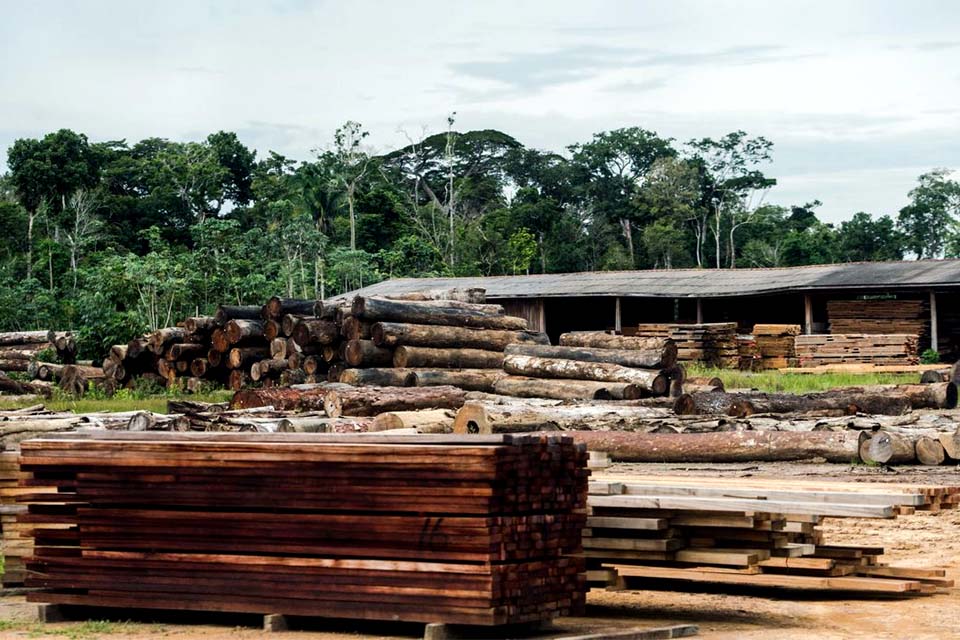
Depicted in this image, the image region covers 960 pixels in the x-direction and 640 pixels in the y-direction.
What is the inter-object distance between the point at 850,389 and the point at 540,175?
5278cm

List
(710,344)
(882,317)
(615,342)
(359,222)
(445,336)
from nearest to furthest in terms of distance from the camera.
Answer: (445,336)
(615,342)
(710,344)
(882,317)
(359,222)

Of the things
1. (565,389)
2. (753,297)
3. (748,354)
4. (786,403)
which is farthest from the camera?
(753,297)

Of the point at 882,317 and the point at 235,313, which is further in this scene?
the point at 882,317

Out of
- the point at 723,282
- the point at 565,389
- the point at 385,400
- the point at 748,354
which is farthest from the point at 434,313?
the point at 723,282

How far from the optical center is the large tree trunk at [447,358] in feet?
83.1

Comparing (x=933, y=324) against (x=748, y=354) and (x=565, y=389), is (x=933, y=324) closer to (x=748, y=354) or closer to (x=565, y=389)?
(x=748, y=354)

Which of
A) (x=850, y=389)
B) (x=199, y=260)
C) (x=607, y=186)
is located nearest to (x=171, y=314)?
(x=199, y=260)

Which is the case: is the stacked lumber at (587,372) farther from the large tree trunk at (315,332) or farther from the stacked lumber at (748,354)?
the stacked lumber at (748,354)

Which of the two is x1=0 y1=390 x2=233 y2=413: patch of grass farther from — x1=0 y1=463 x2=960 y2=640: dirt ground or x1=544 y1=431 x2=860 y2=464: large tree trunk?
x1=0 y1=463 x2=960 y2=640: dirt ground

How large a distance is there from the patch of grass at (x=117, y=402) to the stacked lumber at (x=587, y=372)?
17.2 ft

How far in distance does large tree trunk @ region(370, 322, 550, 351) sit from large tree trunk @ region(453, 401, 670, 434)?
5.41 m

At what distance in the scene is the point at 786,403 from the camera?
21.0 metres

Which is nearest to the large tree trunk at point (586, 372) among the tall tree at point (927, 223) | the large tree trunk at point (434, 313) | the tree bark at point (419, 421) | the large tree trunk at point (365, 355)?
the large tree trunk at point (434, 313)

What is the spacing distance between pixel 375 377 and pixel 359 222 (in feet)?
113
